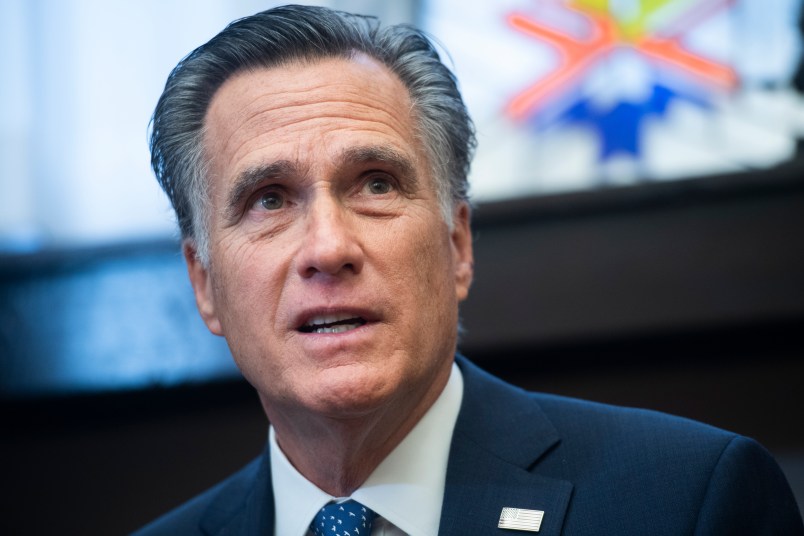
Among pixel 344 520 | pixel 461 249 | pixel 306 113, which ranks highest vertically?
pixel 306 113

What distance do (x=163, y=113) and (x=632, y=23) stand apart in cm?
181

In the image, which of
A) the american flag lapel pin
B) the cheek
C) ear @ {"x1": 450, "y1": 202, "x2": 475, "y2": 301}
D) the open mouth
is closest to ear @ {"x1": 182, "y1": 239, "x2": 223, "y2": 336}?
the cheek

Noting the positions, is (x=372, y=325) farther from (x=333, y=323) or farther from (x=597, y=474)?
(x=597, y=474)

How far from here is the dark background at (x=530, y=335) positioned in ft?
10.9

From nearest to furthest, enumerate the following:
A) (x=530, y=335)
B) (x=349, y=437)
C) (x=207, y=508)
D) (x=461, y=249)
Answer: (x=349, y=437), (x=461, y=249), (x=207, y=508), (x=530, y=335)

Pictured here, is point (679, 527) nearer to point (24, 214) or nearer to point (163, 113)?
point (163, 113)

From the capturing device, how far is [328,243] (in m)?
1.87

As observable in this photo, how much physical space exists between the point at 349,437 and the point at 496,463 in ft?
0.88

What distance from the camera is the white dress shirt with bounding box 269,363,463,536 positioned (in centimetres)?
197

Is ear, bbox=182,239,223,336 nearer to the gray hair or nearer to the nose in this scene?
the gray hair

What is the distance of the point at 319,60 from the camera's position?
2119 millimetres

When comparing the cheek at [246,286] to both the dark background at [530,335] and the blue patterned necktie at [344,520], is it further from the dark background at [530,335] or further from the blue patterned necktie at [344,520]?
the dark background at [530,335]

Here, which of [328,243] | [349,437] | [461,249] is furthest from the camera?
[461,249]

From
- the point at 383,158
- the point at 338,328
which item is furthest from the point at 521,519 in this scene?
the point at 383,158
